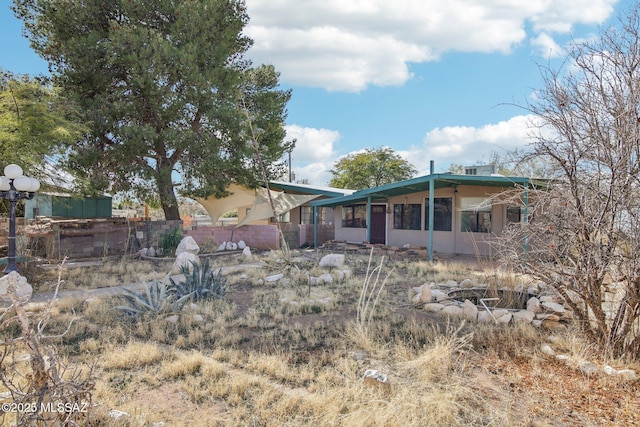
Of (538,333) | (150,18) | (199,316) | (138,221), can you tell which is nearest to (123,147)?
(138,221)

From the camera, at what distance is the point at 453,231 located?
612 inches

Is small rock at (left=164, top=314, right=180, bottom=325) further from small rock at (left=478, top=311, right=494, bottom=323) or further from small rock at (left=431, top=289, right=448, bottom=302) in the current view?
small rock at (left=478, top=311, right=494, bottom=323)

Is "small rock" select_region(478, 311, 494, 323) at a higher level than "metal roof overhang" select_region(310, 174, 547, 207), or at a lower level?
lower

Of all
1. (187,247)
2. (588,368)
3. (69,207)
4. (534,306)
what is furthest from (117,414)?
(69,207)

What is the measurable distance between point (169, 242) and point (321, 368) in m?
11.7

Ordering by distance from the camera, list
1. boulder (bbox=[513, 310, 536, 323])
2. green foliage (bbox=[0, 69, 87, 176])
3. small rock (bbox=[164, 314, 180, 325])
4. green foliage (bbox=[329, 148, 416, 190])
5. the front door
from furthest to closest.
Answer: green foliage (bbox=[329, 148, 416, 190]) → the front door → green foliage (bbox=[0, 69, 87, 176]) → small rock (bbox=[164, 314, 180, 325]) → boulder (bbox=[513, 310, 536, 323])

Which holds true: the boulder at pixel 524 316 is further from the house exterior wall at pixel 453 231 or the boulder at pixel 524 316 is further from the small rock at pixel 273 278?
the house exterior wall at pixel 453 231

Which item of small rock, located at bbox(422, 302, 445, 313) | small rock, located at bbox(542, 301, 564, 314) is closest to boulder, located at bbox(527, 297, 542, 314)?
small rock, located at bbox(542, 301, 564, 314)

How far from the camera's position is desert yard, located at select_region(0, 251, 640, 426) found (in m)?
3.35

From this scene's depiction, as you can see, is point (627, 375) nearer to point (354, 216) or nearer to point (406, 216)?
point (406, 216)

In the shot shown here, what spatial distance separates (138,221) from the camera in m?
15.1

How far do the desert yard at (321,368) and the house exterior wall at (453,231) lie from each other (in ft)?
25.3

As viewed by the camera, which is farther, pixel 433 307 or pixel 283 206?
pixel 283 206

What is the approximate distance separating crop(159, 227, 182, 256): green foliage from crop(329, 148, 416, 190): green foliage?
17437mm
